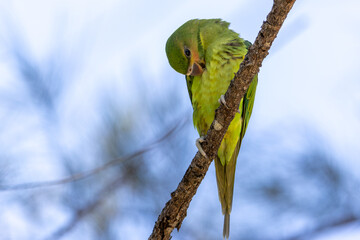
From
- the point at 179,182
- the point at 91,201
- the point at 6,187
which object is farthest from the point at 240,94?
the point at 6,187

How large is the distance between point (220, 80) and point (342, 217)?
1.02 metres

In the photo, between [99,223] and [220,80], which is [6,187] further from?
[220,80]

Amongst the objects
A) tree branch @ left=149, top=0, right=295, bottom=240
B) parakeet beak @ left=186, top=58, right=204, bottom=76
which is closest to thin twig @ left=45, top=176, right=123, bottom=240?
tree branch @ left=149, top=0, right=295, bottom=240

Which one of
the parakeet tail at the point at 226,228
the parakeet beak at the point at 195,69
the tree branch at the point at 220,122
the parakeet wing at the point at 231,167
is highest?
the parakeet beak at the point at 195,69

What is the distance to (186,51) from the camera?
90.6 inches

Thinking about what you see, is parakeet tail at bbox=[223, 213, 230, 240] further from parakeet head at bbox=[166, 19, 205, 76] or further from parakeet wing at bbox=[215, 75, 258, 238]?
parakeet head at bbox=[166, 19, 205, 76]

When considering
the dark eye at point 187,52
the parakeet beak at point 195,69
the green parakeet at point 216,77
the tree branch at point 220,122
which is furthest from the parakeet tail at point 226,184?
the dark eye at point 187,52

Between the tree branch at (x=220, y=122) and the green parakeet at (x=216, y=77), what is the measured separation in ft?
1.38

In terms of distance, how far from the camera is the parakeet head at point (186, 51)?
220cm

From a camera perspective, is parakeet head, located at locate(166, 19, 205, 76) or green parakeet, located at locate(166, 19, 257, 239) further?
parakeet head, located at locate(166, 19, 205, 76)

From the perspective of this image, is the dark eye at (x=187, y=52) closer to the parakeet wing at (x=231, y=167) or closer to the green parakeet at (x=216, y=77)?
the green parakeet at (x=216, y=77)

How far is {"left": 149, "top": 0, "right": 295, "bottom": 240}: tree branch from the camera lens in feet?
4.06

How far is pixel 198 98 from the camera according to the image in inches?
83.9

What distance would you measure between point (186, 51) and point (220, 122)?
2.86 ft
